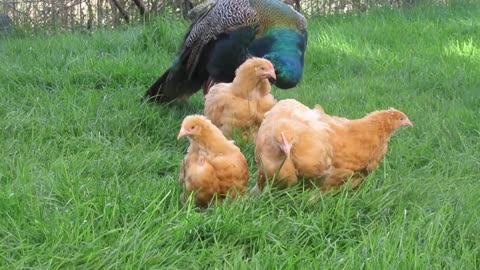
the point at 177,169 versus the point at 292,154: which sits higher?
the point at 292,154

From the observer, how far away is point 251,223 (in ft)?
9.82

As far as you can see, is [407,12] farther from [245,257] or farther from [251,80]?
[245,257]

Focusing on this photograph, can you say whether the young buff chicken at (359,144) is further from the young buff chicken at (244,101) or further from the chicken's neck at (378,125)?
the young buff chicken at (244,101)

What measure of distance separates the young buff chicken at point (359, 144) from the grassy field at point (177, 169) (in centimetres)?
11

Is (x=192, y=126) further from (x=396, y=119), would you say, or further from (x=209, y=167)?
(x=396, y=119)

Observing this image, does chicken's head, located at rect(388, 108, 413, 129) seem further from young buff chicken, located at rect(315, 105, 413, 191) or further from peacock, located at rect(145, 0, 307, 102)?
peacock, located at rect(145, 0, 307, 102)

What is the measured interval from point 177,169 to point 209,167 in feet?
2.42

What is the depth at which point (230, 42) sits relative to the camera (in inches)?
198

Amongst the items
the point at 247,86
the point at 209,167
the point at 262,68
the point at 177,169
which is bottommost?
the point at 177,169

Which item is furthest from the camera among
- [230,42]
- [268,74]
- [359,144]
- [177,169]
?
[230,42]

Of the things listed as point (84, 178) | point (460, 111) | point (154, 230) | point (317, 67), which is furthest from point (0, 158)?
point (317, 67)

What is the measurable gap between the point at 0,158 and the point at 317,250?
1829mm

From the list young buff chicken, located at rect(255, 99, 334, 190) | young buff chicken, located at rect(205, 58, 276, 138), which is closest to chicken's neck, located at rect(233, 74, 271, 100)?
young buff chicken, located at rect(205, 58, 276, 138)

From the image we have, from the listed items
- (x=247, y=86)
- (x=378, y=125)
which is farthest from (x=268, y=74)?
(x=378, y=125)
